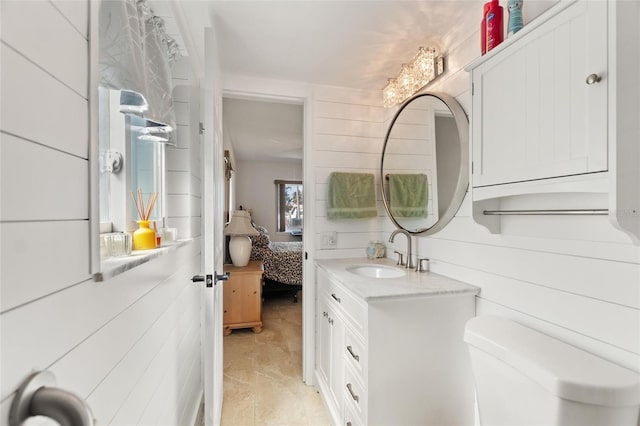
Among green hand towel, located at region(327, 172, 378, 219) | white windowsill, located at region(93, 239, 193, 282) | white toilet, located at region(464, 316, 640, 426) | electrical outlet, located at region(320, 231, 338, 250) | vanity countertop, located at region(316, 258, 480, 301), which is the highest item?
green hand towel, located at region(327, 172, 378, 219)

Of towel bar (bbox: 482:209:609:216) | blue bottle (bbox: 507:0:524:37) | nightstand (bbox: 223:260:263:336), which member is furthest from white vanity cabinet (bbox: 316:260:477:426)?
nightstand (bbox: 223:260:263:336)

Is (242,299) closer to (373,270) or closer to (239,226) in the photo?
(239,226)

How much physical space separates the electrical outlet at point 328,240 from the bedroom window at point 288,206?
4388 mm

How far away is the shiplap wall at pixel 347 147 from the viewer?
6.85ft

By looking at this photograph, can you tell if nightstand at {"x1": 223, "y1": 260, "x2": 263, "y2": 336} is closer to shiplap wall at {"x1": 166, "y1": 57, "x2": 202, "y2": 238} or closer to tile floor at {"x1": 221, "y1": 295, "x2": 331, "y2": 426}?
tile floor at {"x1": 221, "y1": 295, "x2": 331, "y2": 426}

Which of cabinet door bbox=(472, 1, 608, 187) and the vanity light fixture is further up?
the vanity light fixture

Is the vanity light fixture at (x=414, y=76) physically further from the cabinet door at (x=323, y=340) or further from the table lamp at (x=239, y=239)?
the table lamp at (x=239, y=239)

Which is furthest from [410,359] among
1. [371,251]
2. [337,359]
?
[371,251]

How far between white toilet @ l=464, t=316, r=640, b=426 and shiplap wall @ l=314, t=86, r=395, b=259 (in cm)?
114

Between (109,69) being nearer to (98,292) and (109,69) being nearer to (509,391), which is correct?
(98,292)

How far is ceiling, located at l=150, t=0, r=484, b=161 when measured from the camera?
4.35ft

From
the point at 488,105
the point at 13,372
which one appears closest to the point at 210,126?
the point at 13,372

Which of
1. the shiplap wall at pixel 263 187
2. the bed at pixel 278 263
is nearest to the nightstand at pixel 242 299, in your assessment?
the bed at pixel 278 263

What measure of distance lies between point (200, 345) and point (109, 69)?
1.76 meters
